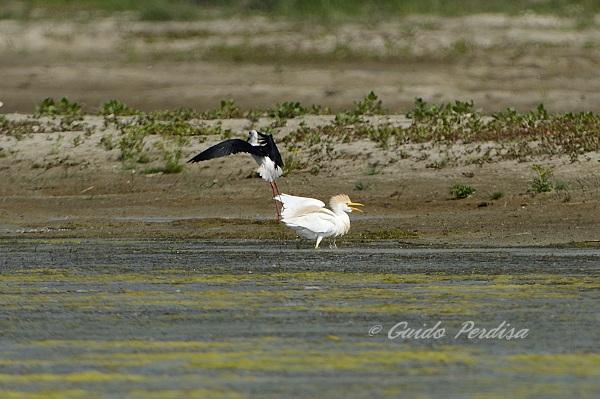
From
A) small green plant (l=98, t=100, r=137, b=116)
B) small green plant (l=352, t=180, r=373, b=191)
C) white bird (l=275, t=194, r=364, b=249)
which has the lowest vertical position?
white bird (l=275, t=194, r=364, b=249)

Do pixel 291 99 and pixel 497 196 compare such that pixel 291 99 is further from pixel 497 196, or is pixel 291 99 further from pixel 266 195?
pixel 497 196

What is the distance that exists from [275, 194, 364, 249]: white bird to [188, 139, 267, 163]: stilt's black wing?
1.84 meters

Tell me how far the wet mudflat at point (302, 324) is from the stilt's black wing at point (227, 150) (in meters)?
2.56

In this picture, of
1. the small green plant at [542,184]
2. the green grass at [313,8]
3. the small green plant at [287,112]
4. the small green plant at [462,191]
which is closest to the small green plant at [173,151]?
the small green plant at [287,112]

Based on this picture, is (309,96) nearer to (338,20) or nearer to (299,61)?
(299,61)

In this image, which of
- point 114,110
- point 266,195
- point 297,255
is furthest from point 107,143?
point 297,255

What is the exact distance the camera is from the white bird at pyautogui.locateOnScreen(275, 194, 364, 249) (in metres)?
10.7

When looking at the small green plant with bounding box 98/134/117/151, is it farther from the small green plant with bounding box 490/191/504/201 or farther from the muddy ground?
the small green plant with bounding box 490/191/504/201

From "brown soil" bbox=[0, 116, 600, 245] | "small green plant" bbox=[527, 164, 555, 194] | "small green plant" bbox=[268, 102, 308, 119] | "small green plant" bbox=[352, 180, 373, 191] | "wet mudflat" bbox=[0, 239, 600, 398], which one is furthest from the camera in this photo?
"small green plant" bbox=[268, 102, 308, 119]

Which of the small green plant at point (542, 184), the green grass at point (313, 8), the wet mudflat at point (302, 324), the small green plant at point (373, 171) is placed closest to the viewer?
the wet mudflat at point (302, 324)

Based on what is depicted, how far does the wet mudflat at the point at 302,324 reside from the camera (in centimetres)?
540

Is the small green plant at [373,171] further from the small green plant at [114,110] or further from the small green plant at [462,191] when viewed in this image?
the small green plant at [114,110]

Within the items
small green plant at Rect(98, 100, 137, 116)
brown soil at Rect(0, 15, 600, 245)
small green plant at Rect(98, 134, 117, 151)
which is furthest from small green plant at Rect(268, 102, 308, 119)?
small green plant at Rect(98, 134, 117, 151)

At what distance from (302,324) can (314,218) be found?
390 cm
